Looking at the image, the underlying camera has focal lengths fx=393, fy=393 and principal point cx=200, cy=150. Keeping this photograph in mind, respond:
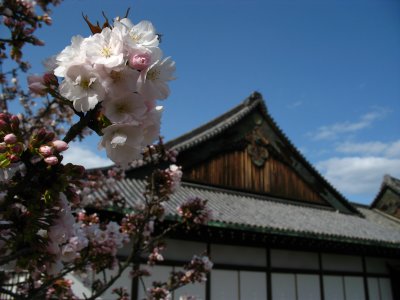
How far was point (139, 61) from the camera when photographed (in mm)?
1401

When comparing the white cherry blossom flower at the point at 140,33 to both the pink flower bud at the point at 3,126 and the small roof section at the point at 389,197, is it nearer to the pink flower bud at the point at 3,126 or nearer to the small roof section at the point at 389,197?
the pink flower bud at the point at 3,126

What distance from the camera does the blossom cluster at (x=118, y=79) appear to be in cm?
140

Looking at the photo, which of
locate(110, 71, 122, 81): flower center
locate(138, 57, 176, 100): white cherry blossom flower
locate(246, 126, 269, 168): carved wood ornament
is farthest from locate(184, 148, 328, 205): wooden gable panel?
locate(110, 71, 122, 81): flower center

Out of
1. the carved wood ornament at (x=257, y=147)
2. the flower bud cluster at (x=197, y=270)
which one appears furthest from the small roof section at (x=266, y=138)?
the flower bud cluster at (x=197, y=270)

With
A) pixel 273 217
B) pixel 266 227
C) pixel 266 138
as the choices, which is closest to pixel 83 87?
pixel 266 227

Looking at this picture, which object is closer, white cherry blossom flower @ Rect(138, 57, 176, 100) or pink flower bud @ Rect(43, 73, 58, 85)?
white cherry blossom flower @ Rect(138, 57, 176, 100)

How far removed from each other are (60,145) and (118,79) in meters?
0.37

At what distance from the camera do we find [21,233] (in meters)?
1.74

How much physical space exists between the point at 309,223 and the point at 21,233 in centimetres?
1222

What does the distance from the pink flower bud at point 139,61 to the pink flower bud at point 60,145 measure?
0.43 metres

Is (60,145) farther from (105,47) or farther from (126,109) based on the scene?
(105,47)

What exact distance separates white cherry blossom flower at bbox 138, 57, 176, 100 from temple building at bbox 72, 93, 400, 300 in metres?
6.50

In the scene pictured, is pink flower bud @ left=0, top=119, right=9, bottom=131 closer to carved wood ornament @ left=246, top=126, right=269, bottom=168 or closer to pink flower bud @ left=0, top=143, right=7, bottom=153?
pink flower bud @ left=0, top=143, right=7, bottom=153

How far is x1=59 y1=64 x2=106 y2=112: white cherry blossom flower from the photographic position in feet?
4.60
